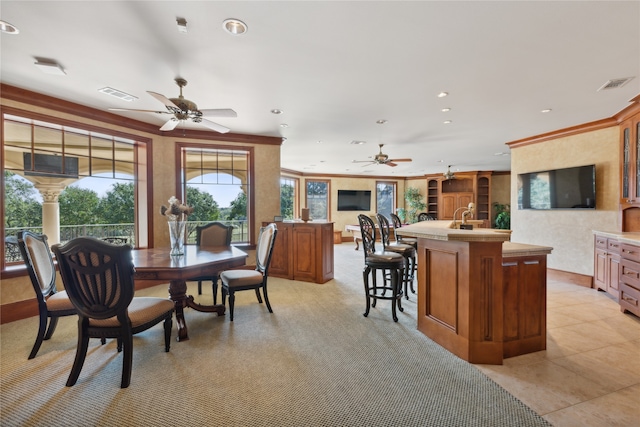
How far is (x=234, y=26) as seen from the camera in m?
2.04

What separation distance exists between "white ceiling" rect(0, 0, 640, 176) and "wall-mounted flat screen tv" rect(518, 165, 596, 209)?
2.85 feet

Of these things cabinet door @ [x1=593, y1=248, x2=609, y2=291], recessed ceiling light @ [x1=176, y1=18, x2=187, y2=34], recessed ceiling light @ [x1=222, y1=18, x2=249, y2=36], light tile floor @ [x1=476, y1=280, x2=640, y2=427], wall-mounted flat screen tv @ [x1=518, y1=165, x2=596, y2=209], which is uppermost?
recessed ceiling light @ [x1=222, y1=18, x2=249, y2=36]

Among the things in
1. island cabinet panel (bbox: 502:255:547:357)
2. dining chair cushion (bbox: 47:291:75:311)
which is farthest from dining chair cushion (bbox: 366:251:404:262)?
dining chair cushion (bbox: 47:291:75:311)

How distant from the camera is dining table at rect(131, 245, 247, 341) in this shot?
239 centimetres

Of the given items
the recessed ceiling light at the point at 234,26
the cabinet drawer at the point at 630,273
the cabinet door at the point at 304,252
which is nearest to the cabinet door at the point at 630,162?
the cabinet drawer at the point at 630,273

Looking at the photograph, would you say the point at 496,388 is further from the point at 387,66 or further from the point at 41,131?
the point at 41,131

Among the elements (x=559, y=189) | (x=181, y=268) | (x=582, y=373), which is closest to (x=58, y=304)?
(x=181, y=268)

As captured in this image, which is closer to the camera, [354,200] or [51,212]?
[51,212]

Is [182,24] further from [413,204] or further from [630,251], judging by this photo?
[413,204]

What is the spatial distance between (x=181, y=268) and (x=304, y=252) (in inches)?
100

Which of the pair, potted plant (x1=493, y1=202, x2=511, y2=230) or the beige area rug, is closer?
the beige area rug

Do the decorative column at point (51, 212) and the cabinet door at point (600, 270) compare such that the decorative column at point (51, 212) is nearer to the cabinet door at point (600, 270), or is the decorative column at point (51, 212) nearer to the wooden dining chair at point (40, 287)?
the wooden dining chair at point (40, 287)

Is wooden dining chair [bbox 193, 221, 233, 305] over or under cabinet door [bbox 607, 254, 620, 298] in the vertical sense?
over

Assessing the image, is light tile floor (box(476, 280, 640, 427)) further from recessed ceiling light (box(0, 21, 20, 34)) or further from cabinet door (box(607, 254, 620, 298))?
recessed ceiling light (box(0, 21, 20, 34))
